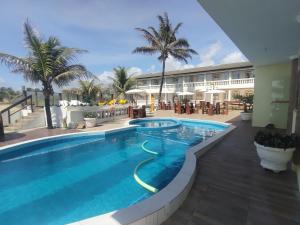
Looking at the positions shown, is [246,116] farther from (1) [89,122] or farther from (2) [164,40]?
(2) [164,40]

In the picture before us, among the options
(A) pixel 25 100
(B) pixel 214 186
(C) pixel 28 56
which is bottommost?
(B) pixel 214 186

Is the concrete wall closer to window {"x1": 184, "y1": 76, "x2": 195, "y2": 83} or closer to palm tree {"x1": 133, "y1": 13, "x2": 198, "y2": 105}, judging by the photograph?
palm tree {"x1": 133, "y1": 13, "x2": 198, "y2": 105}

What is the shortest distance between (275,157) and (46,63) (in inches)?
405

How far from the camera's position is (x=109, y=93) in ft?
80.2

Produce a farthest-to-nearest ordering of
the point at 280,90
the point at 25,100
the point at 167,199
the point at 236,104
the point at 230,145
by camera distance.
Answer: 1. the point at 236,104
2. the point at 25,100
3. the point at 280,90
4. the point at 230,145
5. the point at 167,199

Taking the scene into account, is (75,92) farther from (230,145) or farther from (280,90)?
(280,90)

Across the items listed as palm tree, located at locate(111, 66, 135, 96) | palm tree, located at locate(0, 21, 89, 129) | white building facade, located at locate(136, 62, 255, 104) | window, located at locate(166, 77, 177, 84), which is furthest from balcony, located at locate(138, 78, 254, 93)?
palm tree, located at locate(0, 21, 89, 129)

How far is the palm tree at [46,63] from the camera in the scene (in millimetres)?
8805

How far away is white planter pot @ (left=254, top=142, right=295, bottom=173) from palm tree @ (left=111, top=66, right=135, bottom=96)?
21945 mm

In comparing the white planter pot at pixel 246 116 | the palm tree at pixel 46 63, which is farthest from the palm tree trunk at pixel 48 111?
the white planter pot at pixel 246 116

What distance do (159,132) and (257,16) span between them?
7.66 m

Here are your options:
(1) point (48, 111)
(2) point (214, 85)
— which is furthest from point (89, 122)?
(2) point (214, 85)

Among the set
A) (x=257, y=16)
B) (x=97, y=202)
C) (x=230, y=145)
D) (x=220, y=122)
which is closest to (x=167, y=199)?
(x=97, y=202)

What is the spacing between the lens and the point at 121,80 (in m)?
24.9
